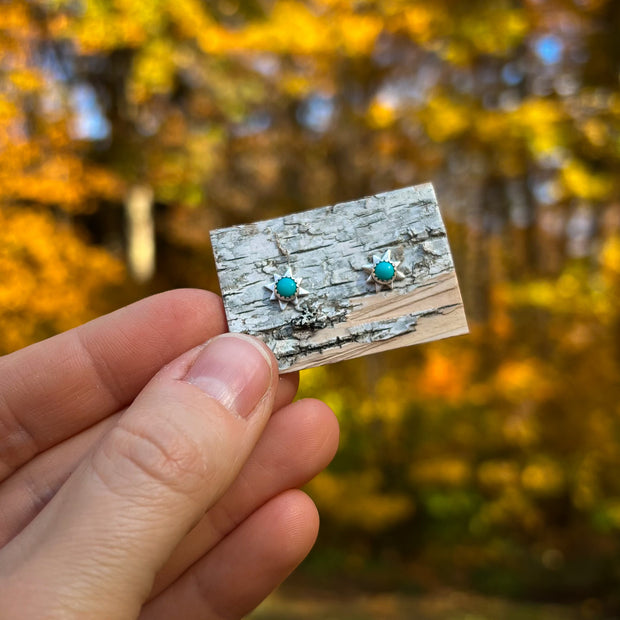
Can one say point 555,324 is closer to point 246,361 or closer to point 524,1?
point 524,1

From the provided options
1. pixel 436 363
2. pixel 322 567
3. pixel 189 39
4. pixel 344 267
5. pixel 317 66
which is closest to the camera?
pixel 344 267

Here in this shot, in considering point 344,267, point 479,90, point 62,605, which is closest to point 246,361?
point 344,267

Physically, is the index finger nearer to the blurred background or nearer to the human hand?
the human hand

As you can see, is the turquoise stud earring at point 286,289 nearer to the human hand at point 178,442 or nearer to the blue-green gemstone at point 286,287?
the blue-green gemstone at point 286,287

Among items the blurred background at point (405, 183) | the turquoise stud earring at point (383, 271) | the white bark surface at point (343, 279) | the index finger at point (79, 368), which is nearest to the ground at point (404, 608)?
the blurred background at point (405, 183)

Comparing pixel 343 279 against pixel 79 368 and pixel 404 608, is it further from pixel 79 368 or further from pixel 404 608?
pixel 404 608

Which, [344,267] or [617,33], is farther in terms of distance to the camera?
[617,33]
